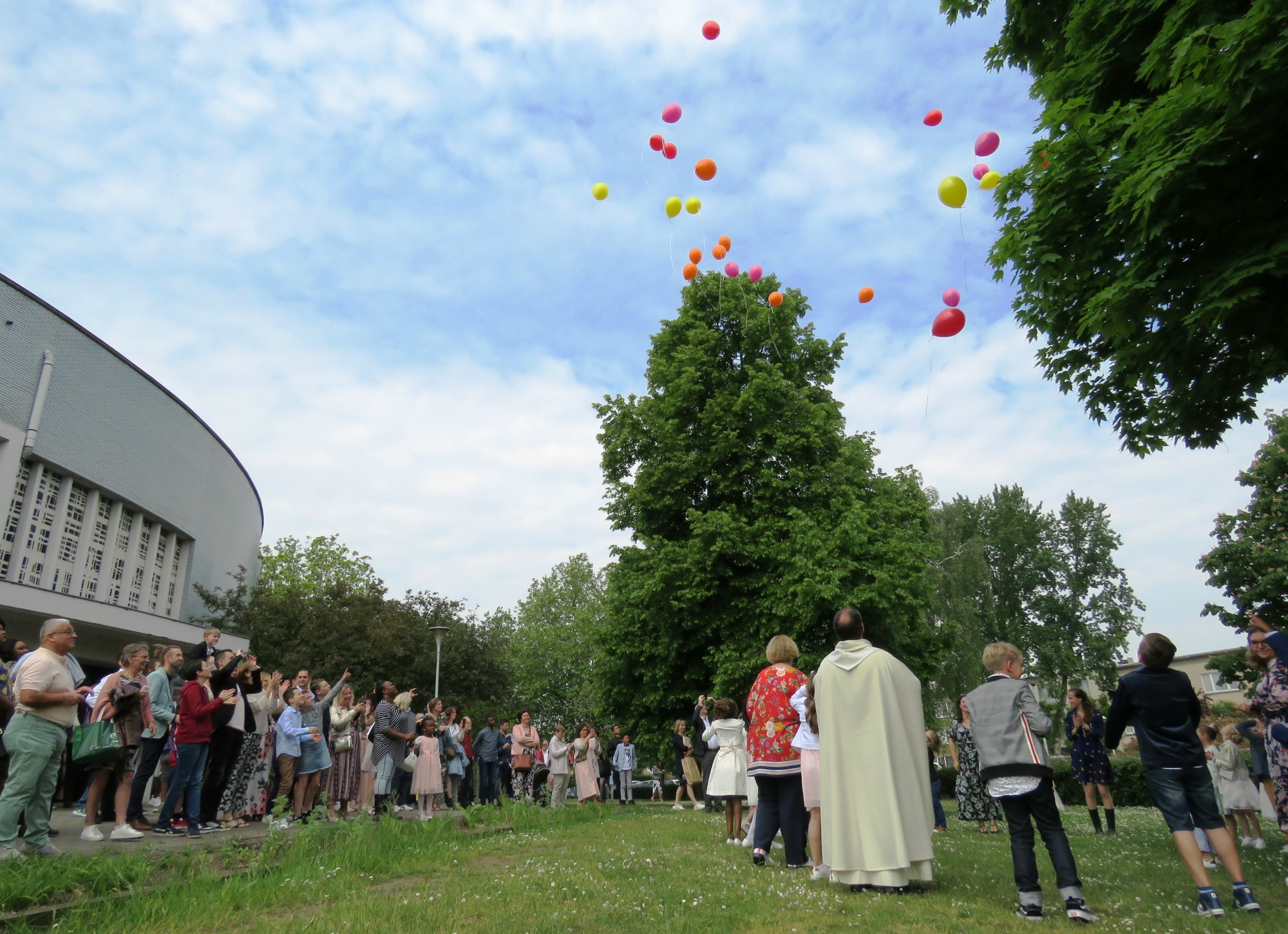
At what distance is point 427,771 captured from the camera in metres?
13.6

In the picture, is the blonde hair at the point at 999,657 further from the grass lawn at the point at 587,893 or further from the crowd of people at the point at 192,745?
the crowd of people at the point at 192,745

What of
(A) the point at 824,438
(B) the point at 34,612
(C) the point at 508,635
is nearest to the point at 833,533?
(A) the point at 824,438

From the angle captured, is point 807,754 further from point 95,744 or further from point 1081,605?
point 1081,605

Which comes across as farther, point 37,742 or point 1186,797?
point 37,742

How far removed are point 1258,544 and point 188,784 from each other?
1384 inches

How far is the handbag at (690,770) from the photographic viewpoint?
2047 centimetres

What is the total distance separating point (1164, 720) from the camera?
19.2 ft

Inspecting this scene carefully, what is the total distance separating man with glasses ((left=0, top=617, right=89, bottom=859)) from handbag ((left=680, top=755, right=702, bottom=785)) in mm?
15988

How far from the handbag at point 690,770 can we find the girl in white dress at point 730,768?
10.9m

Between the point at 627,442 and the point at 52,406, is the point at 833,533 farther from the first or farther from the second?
the point at 52,406

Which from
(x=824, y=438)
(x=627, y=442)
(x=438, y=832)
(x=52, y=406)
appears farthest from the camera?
(x=52, y=406)

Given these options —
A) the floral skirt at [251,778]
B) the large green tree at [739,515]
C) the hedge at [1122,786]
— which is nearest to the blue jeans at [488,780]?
the large green tree at [739,515]

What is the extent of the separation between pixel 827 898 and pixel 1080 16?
8.13 metres

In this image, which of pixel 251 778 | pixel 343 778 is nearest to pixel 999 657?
pixel 251 778
